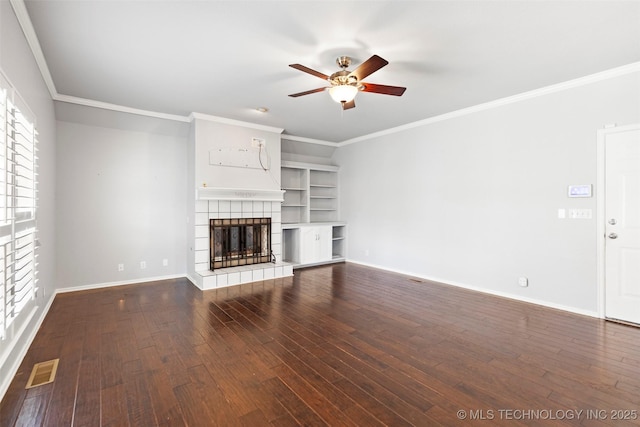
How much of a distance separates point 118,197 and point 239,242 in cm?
189

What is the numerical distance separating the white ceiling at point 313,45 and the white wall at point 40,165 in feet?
0.76

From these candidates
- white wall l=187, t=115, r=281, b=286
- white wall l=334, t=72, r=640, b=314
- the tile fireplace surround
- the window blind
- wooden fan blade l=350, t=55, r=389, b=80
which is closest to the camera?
the window blind

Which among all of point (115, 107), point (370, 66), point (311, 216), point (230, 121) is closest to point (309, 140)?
point (311, 216)

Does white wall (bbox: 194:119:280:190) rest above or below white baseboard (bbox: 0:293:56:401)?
above

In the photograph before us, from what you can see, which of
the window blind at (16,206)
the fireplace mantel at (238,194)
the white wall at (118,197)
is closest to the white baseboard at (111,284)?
the white wall at (118,197)

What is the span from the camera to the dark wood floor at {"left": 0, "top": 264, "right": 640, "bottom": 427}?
177cm

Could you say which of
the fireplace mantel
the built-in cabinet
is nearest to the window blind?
the fireplace mantel

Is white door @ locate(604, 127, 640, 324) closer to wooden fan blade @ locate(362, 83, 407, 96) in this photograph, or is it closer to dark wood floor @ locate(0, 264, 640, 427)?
dark wood floor @ locate(0, 264, 640, 427)

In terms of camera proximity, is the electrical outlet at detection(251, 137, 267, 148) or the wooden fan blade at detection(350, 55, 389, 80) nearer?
the wooden fan blade at detection(350, 55, 389, 80)

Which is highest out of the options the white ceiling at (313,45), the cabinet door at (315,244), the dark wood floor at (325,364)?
the white ceiling at (313,45)

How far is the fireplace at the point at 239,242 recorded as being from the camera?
4738 millimetres

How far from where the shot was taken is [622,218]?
122 inches

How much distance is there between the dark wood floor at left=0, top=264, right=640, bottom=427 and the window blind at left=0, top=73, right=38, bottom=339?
533 mm

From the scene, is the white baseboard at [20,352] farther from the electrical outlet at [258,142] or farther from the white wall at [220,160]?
the electrical outlet at [258,142]
